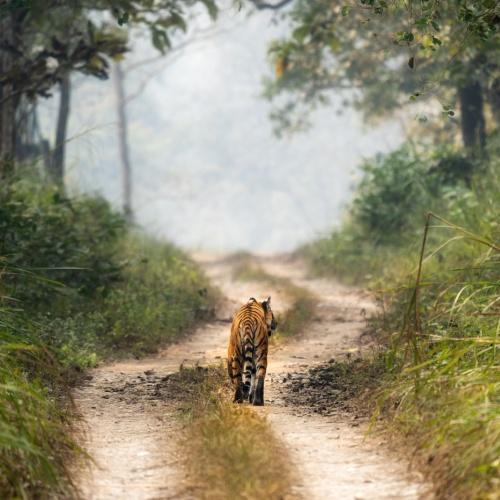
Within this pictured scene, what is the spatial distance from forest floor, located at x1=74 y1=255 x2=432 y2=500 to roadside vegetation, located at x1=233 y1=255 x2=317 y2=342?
1.01ft

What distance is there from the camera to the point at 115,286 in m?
14.0

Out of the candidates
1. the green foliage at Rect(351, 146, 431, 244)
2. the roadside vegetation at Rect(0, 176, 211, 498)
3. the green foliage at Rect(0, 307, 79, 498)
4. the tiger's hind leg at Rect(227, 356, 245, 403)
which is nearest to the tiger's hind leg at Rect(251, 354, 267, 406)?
the tiger's hind leg at Rect(227, 356, 245, 403)

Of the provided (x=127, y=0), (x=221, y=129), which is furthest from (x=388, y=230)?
(x=221, y=129)

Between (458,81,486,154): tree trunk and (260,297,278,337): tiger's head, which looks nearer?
(260,297,278,337): tiger's head

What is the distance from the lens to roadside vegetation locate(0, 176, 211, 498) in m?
5.75

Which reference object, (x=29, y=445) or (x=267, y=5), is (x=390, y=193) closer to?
(x=267, y=5)

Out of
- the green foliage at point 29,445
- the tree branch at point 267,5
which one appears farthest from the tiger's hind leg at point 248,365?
the tree branch at point 267,5

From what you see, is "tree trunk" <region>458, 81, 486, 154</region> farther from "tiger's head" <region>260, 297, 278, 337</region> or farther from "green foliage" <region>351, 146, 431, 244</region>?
"tiger's head" <region>260, 297, 278, 337</region>

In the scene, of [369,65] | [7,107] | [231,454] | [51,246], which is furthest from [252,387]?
[369,65]

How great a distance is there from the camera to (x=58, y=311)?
38.4ft

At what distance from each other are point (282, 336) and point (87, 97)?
A: 5927cm

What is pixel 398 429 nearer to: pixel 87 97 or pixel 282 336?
pixel 282 336

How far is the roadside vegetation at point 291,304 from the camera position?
41.7 feet

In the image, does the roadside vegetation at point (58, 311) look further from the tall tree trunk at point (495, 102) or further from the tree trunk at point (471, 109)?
the tall tree trunk at point (495, 102)
